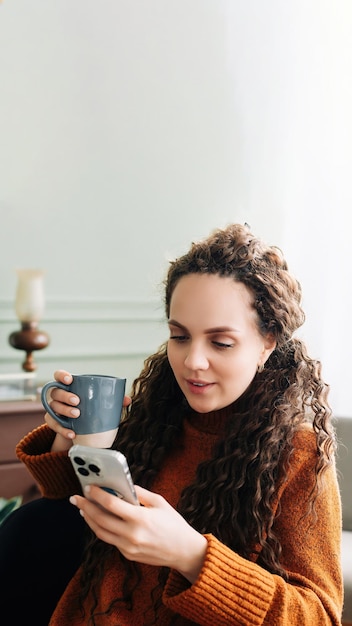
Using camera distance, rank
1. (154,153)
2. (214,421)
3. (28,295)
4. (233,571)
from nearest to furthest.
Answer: (233,571)
(214,421)
(28,295)
(154,153)

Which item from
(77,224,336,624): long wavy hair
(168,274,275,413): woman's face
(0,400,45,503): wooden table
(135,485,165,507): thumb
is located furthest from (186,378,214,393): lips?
(0,400,45,503): wooden table

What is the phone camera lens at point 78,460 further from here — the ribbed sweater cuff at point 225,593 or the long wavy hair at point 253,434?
the long wavy hair at point 253,434

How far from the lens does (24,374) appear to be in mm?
2393

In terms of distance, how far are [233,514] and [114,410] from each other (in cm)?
25

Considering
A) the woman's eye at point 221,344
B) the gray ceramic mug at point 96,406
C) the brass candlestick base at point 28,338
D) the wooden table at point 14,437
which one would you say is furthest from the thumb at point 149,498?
the brass candlestick base at point 28,338

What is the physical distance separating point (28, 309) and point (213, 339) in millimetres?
1377

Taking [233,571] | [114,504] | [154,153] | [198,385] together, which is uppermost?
[154,153]

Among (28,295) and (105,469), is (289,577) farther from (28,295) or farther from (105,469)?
(28,295)

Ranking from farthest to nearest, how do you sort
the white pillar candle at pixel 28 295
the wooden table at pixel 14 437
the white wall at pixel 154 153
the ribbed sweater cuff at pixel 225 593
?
the white wall at pixel 154 153
the white pillar candle at pixel 28 295
the wooden table at pixel 14 437
the ribbed sweater cuff at pixel 225 593

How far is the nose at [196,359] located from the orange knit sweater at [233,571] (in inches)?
7.8

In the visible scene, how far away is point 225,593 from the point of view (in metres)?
0.92

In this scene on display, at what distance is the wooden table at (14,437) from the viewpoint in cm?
207

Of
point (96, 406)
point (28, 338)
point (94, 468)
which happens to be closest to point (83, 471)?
point (94, 468)

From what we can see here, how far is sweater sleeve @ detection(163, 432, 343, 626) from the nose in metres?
0.20
